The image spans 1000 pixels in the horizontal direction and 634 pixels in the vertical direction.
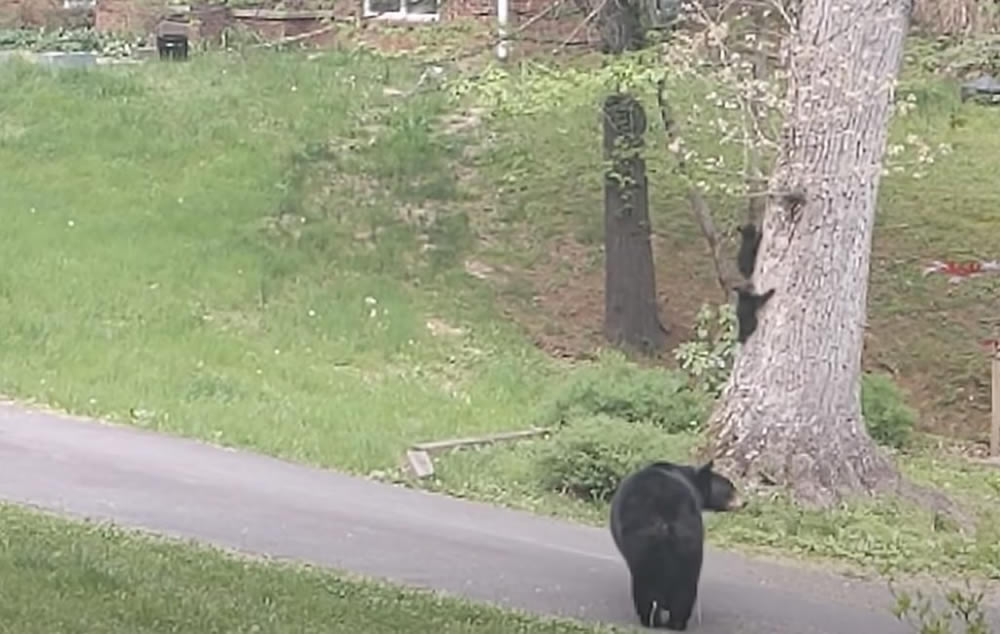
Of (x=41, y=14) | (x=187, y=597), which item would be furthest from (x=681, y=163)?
(x=41, y=14)

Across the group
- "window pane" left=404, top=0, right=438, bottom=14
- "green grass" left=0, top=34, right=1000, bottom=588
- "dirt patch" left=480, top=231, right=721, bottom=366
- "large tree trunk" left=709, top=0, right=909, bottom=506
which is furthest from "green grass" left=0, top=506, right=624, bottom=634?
"window pane" left=404, top=0, right=438, bottom=14

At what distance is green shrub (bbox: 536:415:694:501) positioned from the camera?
13375 mm

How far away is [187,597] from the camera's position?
848 cm

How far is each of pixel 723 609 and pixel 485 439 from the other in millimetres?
5337

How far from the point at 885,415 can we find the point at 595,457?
16.0 feet

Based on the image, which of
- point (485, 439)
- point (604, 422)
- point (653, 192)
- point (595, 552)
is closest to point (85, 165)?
point (653, 192)

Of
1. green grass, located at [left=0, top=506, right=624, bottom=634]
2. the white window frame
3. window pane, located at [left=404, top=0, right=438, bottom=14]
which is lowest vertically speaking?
green grass, located at [left=0, top=506, right=624, bottom=634]

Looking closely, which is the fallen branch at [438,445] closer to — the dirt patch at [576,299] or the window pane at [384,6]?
the dirt patch at [576,299]

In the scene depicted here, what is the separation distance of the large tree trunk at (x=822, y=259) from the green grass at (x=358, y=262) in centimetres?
63

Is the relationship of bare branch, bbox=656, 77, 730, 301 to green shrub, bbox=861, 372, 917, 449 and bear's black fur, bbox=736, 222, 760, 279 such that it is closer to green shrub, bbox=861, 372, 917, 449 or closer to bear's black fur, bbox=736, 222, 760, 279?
green shrub, bbox=861, 372, 917, 449

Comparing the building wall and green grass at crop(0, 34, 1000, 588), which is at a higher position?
the building wall

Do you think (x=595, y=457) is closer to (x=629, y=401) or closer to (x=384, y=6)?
(x=629, y=401)

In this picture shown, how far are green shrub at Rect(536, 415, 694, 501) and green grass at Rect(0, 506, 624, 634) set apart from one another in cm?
372

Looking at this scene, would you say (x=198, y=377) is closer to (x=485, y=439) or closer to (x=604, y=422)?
(x=485, y=439)
